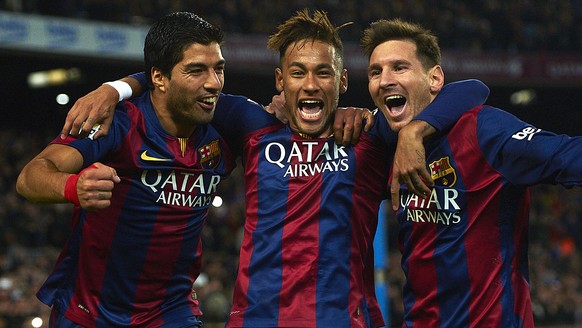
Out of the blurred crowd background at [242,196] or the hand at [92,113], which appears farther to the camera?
the blurred crowd background at [242,196]

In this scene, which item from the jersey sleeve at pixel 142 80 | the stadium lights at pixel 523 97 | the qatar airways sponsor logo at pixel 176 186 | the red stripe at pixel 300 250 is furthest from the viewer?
the stadium lights at pixel 523 97

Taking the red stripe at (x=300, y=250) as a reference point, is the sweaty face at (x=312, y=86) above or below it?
above

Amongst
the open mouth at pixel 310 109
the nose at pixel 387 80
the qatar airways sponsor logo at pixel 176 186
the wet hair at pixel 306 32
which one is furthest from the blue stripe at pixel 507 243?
the qatar airways sponsor logo at pixel 176 186

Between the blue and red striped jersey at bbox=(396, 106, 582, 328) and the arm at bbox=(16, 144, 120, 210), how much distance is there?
137cm

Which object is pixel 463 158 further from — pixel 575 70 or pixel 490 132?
pixel 575 70

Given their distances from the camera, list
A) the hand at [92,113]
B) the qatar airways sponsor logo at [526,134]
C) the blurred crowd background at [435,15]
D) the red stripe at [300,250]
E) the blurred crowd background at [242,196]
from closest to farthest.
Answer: the qatar airways sponsor logo at [526,134] → the red stripe at [300,250] → the hand at [92,113] → the blurred crowd background at [242,196] → the blurred crowd background at [435,15]

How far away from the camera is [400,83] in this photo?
4.24 metres

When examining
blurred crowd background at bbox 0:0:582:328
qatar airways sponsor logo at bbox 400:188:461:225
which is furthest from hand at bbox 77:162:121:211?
blurred crowd background at bbox 0:0:582:328

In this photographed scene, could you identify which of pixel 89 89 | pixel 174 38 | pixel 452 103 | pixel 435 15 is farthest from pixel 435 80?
pixel 435 15

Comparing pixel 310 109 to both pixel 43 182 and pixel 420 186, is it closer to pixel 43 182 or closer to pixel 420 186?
pixel 420 186

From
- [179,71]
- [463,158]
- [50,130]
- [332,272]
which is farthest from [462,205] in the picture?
[50,130]

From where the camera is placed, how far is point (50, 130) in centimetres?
1969

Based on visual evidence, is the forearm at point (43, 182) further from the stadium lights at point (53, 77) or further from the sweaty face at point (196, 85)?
the stadium lights at point (53, 77)

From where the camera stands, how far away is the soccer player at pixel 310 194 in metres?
4.02
